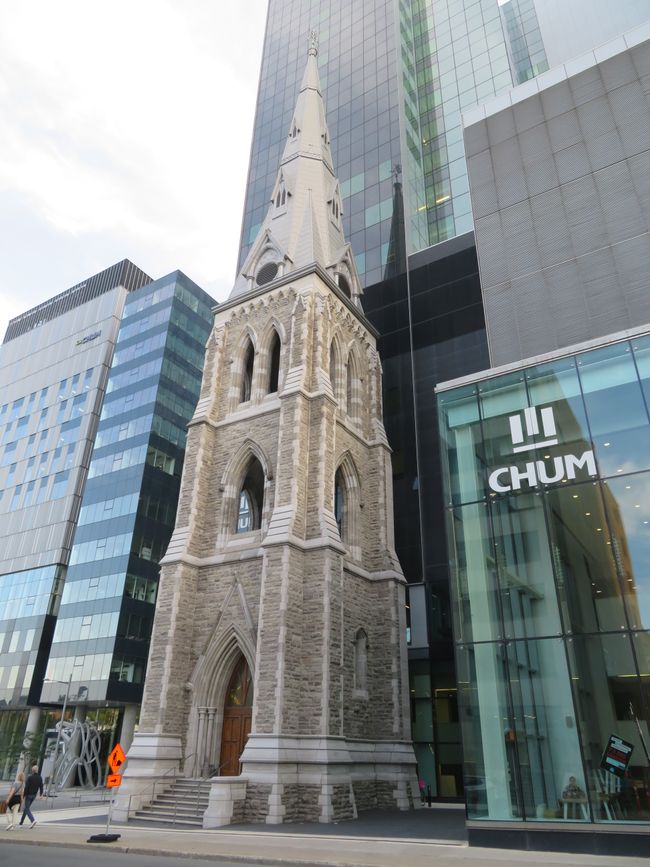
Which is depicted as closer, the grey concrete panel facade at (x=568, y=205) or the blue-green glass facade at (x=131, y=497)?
the grey concrete panel facade at (x=568, y=205)

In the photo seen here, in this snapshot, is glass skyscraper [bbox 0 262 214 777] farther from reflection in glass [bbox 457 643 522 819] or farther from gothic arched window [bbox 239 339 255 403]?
reflection in glass [bbox 457 643 522 819]

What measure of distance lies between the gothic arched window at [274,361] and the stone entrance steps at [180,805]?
1536 centimetres

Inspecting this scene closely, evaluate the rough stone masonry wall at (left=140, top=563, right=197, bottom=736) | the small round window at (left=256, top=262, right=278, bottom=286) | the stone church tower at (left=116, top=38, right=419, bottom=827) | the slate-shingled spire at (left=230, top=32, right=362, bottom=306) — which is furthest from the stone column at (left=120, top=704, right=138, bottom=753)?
the small round window at (left=256, top=262, right=278, bottom=286)

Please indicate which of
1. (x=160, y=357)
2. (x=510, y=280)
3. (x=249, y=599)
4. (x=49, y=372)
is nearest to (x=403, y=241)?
(x=510, y=280)

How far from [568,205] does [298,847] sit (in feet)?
73.8

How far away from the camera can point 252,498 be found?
27.0m

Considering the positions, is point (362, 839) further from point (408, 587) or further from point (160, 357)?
point (160, 357)

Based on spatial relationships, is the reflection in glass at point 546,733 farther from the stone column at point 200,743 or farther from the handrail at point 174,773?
the stone column at point 200,743

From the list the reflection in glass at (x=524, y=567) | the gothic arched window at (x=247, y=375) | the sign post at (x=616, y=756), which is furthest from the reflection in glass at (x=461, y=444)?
the gothic arched window at (x=247, y=375)

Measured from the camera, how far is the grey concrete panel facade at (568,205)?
22.1m

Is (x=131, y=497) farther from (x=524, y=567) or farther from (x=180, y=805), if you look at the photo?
(x=524, y=567)

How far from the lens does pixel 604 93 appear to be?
976 inches

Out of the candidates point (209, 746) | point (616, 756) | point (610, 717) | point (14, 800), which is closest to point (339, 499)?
point (209, 746)

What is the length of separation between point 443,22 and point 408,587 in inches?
1639
